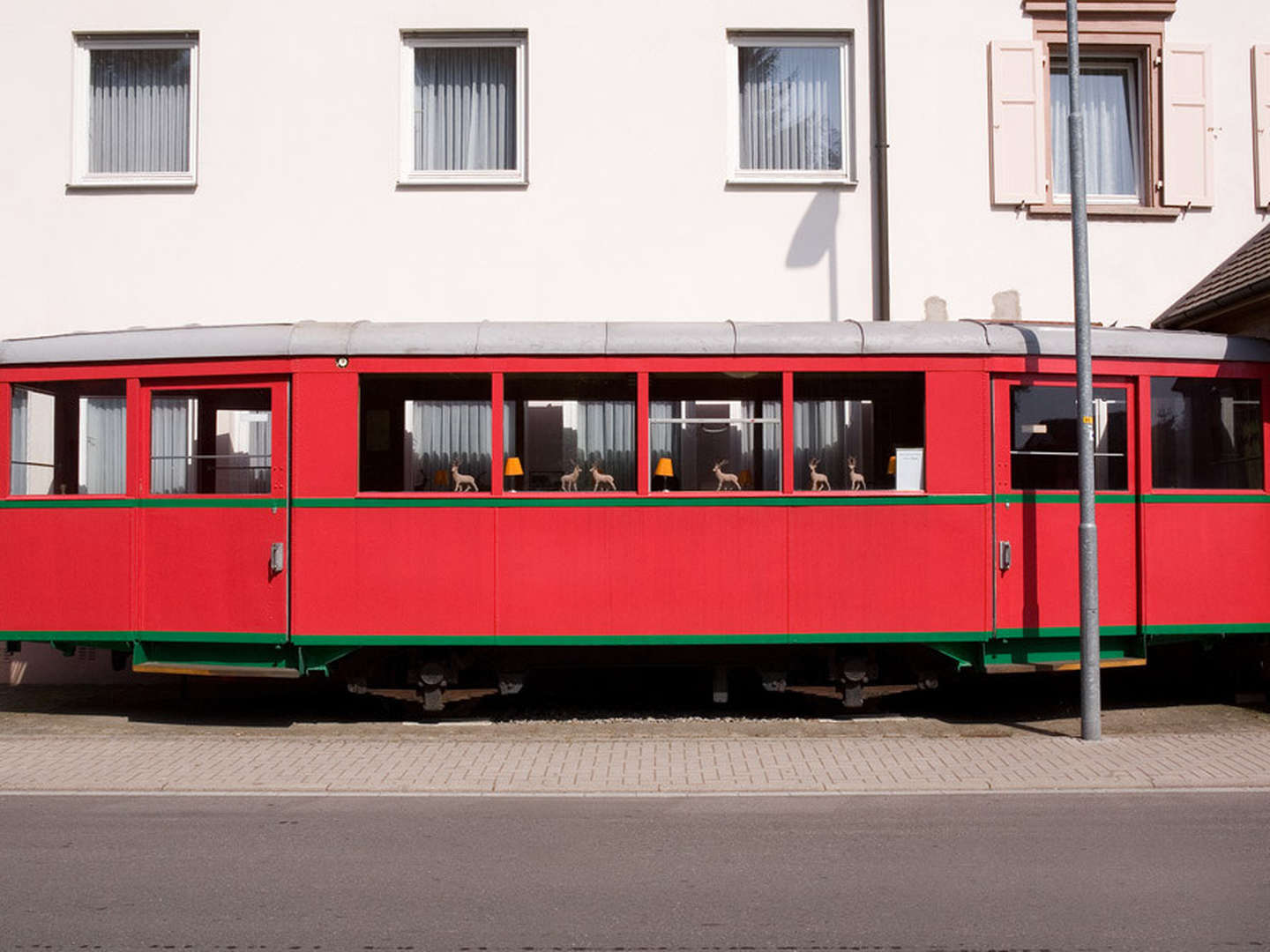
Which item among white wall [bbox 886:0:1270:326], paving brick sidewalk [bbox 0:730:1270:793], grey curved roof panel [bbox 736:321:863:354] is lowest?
paving brick sidewalk [bbox 0:730:1270:793]

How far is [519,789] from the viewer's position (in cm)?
789

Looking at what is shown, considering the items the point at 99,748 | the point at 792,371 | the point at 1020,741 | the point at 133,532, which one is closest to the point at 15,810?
the point at 99,748

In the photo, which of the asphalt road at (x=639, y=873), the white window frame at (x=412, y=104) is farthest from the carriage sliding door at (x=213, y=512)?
the white window frame at (x=412, y=104)

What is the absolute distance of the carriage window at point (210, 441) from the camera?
970cm

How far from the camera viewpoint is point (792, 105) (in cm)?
1278

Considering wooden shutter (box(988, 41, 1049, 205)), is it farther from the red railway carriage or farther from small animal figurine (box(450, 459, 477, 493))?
small animal figurine (box(450, 459, 477, 493))

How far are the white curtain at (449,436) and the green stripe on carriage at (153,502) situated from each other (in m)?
1.09

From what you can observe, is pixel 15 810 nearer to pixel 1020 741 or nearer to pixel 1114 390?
pixel 1020 741

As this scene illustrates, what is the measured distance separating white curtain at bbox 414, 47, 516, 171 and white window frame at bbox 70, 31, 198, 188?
88.1 inches

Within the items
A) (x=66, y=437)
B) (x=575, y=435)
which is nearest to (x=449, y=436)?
(x=575, y=435)

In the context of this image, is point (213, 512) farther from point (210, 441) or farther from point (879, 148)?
point (879, 148)

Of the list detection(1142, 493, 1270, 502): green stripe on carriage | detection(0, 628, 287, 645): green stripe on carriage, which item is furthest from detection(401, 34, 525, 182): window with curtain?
detection(1142, 493, 1270, 502): green stripe on carriage

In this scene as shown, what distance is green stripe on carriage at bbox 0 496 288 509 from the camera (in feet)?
31.5

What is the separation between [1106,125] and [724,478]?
6.59 m
